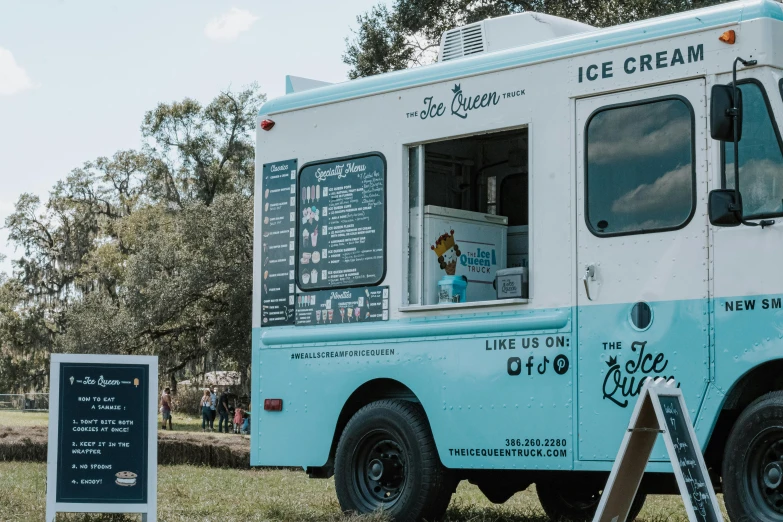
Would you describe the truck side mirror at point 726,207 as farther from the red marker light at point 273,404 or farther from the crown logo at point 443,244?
the red marker light at point 273,404

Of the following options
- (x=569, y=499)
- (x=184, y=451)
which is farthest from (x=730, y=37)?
(x=184, y=451)

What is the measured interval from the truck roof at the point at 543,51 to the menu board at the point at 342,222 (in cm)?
63

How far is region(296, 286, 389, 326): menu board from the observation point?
30.3 feet

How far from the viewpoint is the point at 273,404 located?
9852mm

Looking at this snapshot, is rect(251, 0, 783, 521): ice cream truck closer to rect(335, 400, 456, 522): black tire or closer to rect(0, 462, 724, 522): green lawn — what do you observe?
rect(335, 400, 456, 522): black tire

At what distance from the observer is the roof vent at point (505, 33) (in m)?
8.91

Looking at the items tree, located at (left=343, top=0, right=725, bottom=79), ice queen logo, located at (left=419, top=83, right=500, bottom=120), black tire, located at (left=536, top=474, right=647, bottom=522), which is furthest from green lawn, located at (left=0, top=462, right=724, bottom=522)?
tree, located at (left=343, top=0, right=725, bottom=79)

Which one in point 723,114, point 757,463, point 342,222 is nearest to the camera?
point 723,114

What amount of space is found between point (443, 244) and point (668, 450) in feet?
11.7

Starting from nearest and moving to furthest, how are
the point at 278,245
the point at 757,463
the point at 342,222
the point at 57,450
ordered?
the point at 757,463
the point at 57,450
the point at 342,222
the point at 278,245

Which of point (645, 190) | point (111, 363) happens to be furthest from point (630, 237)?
point (111, 363)

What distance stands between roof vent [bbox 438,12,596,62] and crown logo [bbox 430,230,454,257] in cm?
147

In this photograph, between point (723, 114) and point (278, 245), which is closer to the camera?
point (723, 114)

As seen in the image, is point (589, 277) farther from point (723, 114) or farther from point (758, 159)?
point (723, 114)
